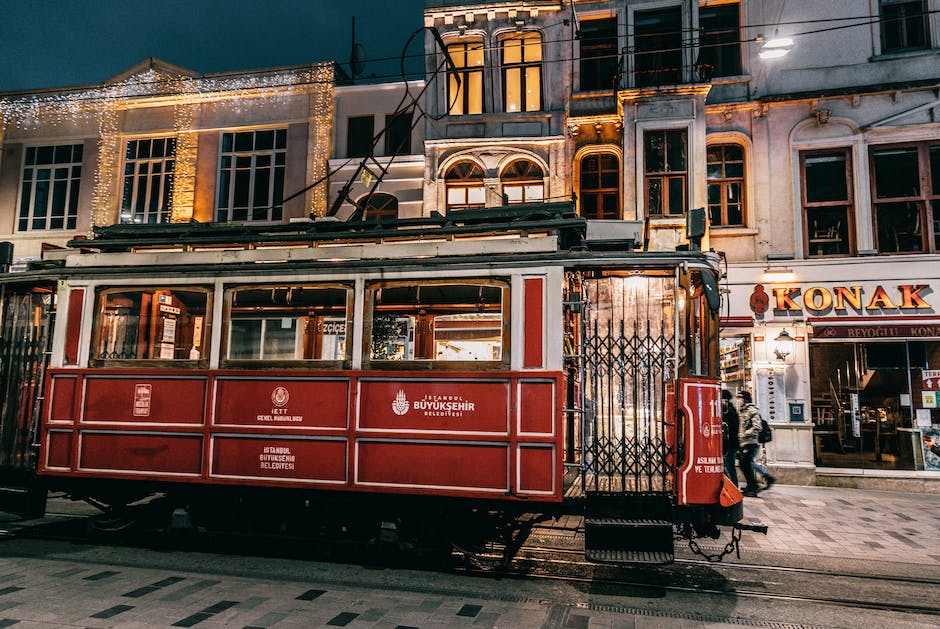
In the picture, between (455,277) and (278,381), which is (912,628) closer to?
(455,277)

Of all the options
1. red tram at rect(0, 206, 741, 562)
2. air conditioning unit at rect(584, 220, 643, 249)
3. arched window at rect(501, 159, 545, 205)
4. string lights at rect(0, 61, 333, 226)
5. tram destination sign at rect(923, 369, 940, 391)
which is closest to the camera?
red tram at rect(0, 206, 741, 562)

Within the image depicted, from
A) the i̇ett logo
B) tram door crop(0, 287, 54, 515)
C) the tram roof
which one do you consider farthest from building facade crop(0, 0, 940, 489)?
the i̇ett logo

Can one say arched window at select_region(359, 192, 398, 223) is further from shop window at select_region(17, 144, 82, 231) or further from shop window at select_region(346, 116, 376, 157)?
shop window at select_region(17, 144, 82, 231)

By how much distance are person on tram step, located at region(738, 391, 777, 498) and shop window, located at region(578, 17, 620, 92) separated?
8223mm

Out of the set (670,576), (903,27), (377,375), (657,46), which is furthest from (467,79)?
(670,576)

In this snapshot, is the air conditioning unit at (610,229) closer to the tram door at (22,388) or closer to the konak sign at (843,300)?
the konak sign at (843,300)

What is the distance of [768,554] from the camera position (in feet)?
24.5

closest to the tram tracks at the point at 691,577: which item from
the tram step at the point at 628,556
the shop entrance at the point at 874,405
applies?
the tram step at the point at 628,556

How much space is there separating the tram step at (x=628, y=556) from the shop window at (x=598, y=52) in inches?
475

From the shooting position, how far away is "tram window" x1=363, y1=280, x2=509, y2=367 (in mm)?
6414

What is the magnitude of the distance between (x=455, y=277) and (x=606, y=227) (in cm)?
426

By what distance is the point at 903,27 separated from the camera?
13.7 m

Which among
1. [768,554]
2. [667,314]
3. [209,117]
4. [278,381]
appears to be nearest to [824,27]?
[667,314]

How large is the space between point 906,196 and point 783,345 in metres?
4.24
